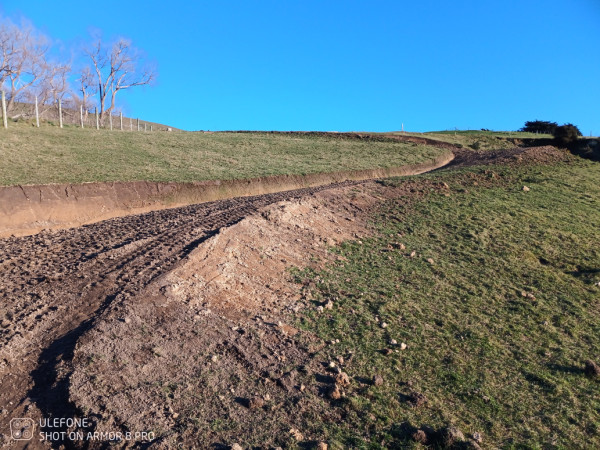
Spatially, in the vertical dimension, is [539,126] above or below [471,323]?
above

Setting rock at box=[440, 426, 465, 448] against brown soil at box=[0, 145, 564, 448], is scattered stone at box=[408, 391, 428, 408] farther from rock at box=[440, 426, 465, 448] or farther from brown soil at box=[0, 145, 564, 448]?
brown soil at box=[0, 145, 564, 448]

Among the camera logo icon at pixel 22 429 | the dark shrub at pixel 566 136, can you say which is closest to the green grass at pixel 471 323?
the camera logo icon at pixel 22 429

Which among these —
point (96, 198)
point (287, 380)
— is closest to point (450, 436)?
point (287, 380)

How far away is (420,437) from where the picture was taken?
12.6ft

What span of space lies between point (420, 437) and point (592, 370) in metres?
3.04

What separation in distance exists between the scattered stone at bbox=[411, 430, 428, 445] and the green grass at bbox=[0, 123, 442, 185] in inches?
500

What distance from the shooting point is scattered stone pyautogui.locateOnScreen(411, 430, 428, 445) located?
12.6 ft

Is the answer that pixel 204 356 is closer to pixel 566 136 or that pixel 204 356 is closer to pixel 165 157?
pixel 165 157

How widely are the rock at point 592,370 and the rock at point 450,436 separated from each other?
8.61ft

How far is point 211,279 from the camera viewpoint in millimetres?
6070

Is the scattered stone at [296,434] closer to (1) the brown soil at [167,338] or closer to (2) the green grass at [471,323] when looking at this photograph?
(1) the brown soil at [167,338]

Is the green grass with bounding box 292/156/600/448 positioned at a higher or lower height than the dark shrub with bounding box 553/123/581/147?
lower

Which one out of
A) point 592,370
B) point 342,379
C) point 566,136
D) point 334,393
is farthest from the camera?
point 566,136

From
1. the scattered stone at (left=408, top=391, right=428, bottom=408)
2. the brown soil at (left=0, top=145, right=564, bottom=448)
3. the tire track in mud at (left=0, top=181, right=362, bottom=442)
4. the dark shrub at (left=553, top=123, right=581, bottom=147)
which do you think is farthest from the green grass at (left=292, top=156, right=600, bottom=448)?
the dark shrub at (left=553, top=123, right=581, bottom=147)
